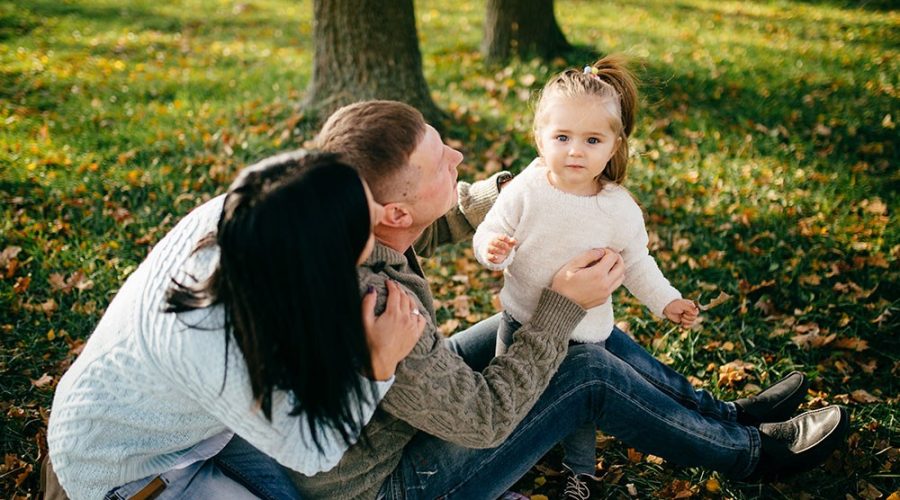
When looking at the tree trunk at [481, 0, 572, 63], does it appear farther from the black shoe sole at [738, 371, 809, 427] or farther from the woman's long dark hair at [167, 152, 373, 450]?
the woman's long dark hair at [167, 152, 373, 450]

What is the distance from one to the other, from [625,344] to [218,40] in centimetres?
866

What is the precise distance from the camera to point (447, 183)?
2.21 metres

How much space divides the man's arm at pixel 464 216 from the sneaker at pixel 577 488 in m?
1.08

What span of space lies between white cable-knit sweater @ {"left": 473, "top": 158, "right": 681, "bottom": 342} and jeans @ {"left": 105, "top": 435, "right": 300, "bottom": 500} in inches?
39.9

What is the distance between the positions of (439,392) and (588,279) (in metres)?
0.70

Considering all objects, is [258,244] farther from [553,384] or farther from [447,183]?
[553,384]

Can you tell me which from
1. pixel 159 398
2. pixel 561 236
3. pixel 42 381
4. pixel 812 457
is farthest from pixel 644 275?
pixel 42 381

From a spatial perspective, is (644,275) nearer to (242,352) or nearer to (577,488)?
(577,488)

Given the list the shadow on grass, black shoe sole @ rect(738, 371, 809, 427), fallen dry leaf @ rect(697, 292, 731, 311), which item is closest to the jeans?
black shoe sole @ rect(738, 371, 809, 427)

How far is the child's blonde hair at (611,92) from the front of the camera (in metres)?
2.45

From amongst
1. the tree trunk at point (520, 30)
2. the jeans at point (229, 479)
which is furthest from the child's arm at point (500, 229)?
the tree trunk at point (520, 30)

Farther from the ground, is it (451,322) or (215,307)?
(215,307)

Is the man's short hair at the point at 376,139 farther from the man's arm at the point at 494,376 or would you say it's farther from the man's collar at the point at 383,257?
the man's arm at the point at 494,376

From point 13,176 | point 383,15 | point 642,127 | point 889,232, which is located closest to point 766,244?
point 889,232
